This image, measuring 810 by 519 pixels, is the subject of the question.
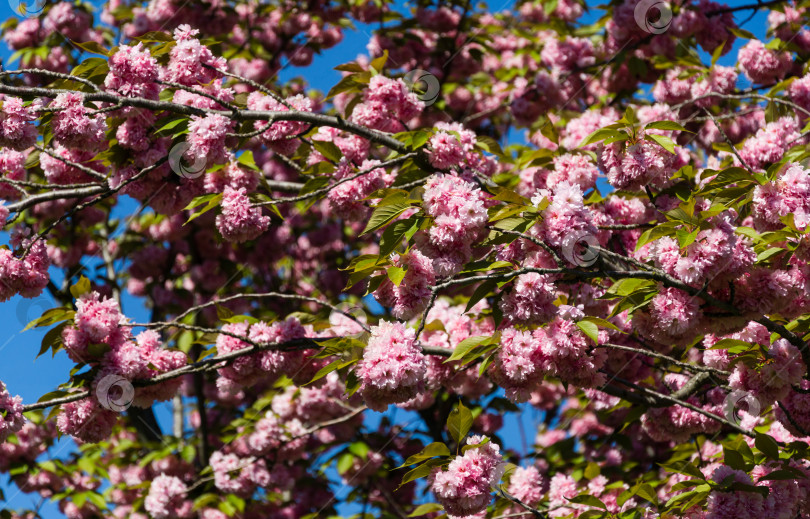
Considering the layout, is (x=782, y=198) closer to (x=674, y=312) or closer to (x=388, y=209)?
(x=674, y=312)

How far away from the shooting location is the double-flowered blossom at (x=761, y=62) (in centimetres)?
521

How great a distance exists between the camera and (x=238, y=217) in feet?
12.2

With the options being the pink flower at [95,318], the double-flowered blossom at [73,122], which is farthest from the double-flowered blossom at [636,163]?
the pink flower at [95,318]

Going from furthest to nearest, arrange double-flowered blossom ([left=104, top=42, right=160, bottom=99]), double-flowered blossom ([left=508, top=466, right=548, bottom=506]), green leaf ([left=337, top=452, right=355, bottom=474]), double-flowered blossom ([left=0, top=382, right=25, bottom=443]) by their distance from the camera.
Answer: green leaf ([left=337, top=452, right=355, bottom=474])
double-flowered blossom ([left=508, top=466, right=548, bottom=506])
double-flowered blossom ([left=104, top=42, right=160, bottom=99])
double-flowered blossom ([left=0, top=382, right=25, bottom=443])

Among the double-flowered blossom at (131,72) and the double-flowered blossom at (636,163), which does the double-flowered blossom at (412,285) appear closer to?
the double-flowered blossom at (636,163)

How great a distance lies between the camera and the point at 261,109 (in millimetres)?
3871

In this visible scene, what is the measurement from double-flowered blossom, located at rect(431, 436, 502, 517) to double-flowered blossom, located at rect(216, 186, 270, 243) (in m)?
1.52

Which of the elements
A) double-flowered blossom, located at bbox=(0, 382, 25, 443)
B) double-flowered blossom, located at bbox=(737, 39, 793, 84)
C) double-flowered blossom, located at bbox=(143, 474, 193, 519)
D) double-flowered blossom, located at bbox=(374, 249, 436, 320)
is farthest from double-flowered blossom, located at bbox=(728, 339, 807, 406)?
double-flowered blossom, located at bbox=(143, 474, 193, 519)

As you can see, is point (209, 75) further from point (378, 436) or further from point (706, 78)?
point (378, 436)

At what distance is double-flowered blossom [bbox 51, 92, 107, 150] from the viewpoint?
321cm

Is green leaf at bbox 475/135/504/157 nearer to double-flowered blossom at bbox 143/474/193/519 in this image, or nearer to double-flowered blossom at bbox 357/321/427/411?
double-flowered blossom at bbox 357/321/427/411

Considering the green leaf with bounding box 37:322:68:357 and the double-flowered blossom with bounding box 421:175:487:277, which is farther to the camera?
the green leaf with bounding box 37:322:68:357

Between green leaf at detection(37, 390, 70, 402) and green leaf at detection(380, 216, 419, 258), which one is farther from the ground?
green leaf at detection(37, 390, 70, 402)

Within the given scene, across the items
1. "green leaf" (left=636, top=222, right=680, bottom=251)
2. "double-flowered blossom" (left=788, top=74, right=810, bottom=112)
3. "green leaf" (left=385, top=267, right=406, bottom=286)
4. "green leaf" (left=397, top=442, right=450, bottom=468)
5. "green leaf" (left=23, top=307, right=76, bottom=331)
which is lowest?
"green leaf" (left=397, top=442, right=450, bottom=468)
